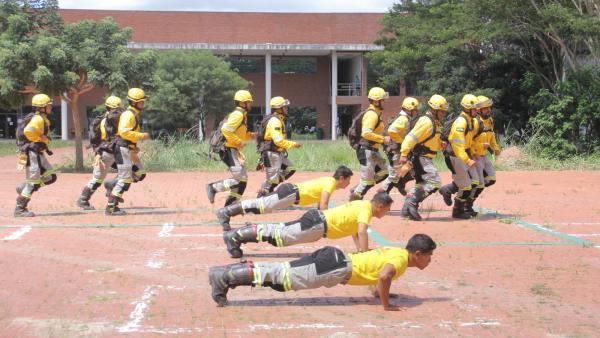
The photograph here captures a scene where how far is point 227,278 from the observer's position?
21.1ft

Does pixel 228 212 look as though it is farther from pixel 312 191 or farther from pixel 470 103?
pixel 470 103

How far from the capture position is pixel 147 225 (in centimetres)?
1124

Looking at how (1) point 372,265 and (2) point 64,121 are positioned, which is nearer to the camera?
(1) point 372,265

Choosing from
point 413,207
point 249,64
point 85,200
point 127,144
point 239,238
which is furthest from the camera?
point 249,64

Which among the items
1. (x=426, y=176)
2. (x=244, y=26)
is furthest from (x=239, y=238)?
(x=244, y=26)

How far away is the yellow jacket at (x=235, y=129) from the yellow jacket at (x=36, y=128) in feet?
9.91

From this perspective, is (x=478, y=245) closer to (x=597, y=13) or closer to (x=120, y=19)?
(x=597, y=13)

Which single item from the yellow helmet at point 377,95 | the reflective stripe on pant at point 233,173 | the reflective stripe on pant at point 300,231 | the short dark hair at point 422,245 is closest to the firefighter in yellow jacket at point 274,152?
the reflective stripe on pant at point 233,173

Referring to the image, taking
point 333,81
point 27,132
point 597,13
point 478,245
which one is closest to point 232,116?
point 27,132

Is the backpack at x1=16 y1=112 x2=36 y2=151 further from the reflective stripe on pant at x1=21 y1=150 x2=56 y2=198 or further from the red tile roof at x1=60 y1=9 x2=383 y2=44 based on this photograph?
the red tile roof at x1=60 y1=9 x2=383 y2=44

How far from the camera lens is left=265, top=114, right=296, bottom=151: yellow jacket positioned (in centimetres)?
1192

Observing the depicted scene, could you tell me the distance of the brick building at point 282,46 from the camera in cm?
4606

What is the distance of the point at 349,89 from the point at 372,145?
1508 inches

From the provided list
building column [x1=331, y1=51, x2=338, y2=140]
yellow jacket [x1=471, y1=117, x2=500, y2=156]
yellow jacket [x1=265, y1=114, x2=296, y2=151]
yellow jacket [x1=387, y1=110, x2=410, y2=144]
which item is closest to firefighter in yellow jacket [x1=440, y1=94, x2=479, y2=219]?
yellow jacket [x1=471, y1=117, x2=500, y2=156]
